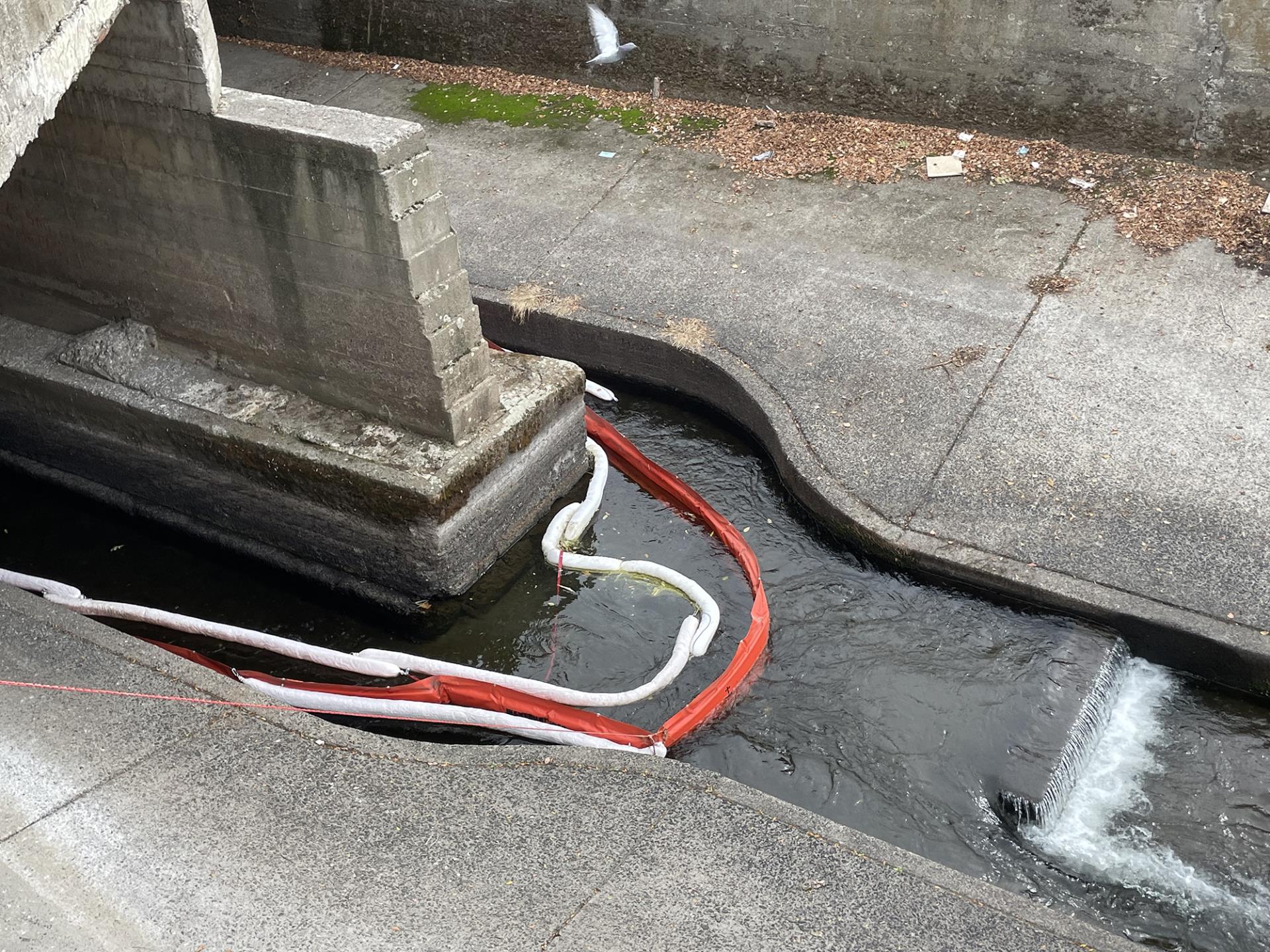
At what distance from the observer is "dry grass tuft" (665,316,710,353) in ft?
26.2

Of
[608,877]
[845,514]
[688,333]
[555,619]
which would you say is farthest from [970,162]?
[608,877]

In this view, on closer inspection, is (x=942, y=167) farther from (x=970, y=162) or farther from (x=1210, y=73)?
(x=1210, y=73)

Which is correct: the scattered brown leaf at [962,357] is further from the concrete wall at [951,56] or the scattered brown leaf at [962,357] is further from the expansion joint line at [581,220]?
the expansion joint line at [581,220]

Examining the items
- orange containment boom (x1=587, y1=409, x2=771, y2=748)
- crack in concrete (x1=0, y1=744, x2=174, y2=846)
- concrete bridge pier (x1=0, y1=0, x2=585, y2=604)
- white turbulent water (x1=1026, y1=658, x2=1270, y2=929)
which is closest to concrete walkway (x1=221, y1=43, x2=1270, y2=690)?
white turbulent water (x1=1026, y1=658, x2=1270, y2=929)

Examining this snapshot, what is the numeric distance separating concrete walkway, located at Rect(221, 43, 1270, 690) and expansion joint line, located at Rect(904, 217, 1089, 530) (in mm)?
17

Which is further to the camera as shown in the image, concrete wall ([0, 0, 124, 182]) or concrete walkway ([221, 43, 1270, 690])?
concrete walkway ([221, 43, 1270, 690])

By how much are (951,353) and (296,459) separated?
4555 millimetres

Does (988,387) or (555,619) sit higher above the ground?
(988,387)

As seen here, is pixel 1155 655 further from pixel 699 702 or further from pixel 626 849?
pixel 626 849

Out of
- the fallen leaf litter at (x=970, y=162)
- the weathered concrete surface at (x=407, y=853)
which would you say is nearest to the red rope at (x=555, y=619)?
the weathered concrete surface at (x=407, y=853)

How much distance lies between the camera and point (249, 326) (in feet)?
22.2

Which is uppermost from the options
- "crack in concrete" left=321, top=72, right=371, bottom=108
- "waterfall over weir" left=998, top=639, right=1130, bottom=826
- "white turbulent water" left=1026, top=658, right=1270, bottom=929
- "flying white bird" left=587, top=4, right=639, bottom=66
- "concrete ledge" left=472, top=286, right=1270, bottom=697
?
"flying white bird" left=587, top=4, right=639, bottom=66

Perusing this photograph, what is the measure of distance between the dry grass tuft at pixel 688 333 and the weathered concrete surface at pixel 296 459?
1120mm

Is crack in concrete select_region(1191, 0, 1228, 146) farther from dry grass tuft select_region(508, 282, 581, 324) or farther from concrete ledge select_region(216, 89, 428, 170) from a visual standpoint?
concrete ledge select_region(216, 89, 428, 170)
